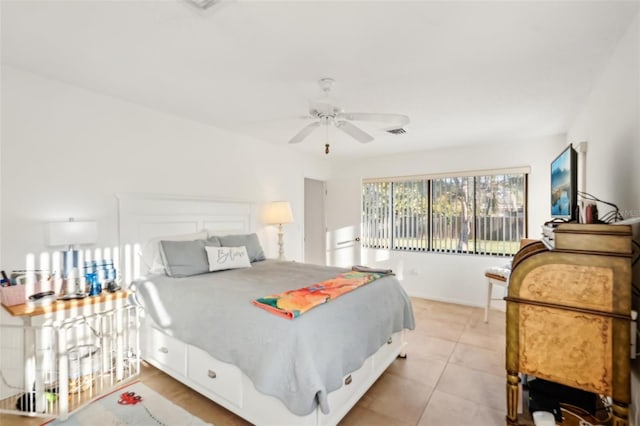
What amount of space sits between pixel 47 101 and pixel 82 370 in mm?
2183

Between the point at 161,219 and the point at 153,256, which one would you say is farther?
the point at 161,219

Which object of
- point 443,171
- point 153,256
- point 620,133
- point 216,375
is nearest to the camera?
point 620,133

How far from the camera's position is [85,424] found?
1.95 meters

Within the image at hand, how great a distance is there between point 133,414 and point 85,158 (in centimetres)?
214

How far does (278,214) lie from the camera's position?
14.2 feet

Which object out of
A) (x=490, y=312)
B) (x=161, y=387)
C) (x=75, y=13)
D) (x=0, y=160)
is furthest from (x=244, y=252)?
(x=490, y=312)

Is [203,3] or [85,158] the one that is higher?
[203,3]

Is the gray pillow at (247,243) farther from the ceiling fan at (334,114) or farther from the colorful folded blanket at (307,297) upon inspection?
the ceiling fan at (334,114)

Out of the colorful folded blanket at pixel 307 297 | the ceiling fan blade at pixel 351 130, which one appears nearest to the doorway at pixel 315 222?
the ceiling fan blade at pixel 351 130

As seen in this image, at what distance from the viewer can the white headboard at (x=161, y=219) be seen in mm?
2891

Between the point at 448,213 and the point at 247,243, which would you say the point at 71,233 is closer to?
the point at 247,243

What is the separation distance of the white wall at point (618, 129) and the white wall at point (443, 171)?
157 centimetres

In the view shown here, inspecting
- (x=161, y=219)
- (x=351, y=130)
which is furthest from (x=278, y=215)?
(x=351, y=130)

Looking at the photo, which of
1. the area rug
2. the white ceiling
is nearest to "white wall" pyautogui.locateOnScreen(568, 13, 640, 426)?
the white ceiling
